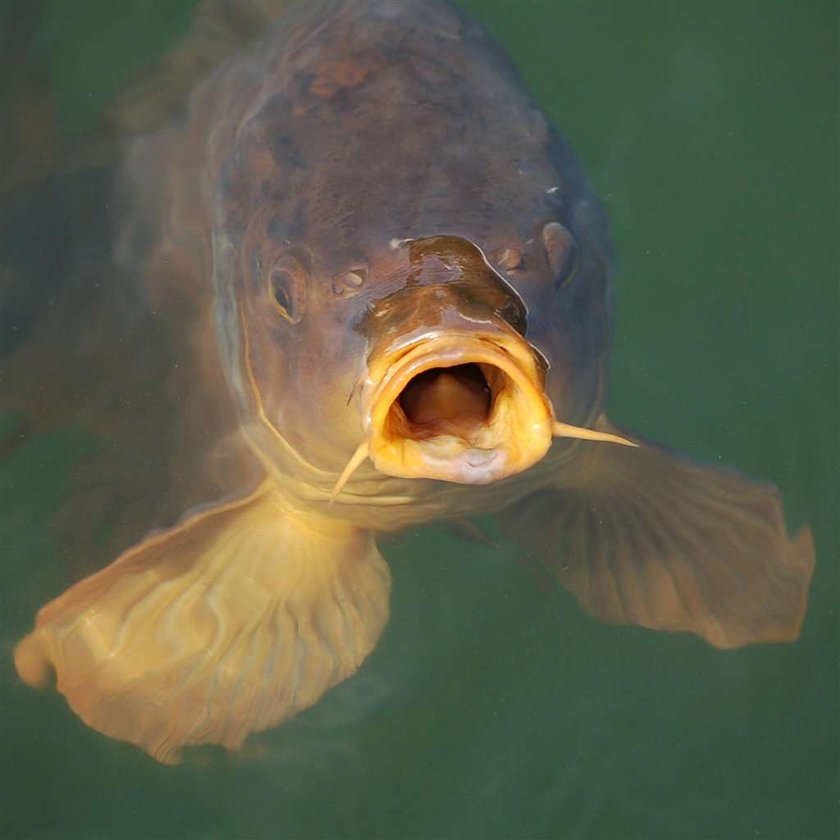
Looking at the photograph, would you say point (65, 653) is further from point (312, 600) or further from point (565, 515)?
point (565, 515)

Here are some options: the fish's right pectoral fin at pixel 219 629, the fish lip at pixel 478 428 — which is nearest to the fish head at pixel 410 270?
the fish lip at pixel 478 428

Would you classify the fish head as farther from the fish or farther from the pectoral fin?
the pectoral fin

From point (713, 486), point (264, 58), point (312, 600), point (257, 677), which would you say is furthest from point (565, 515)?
point (264, 58)

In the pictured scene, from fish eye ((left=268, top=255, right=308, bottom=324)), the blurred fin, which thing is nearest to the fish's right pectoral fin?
fish eye ((left=268, top=255, right=308, bottom=324))

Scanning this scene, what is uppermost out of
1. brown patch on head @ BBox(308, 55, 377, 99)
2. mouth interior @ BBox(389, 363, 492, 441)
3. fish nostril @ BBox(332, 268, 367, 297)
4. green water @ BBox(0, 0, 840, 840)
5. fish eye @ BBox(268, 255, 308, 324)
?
brown patch on head @ BBox(308, 55, 377, 99)

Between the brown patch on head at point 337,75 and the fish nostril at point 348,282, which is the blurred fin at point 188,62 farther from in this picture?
the fish nostril at point 348,282
